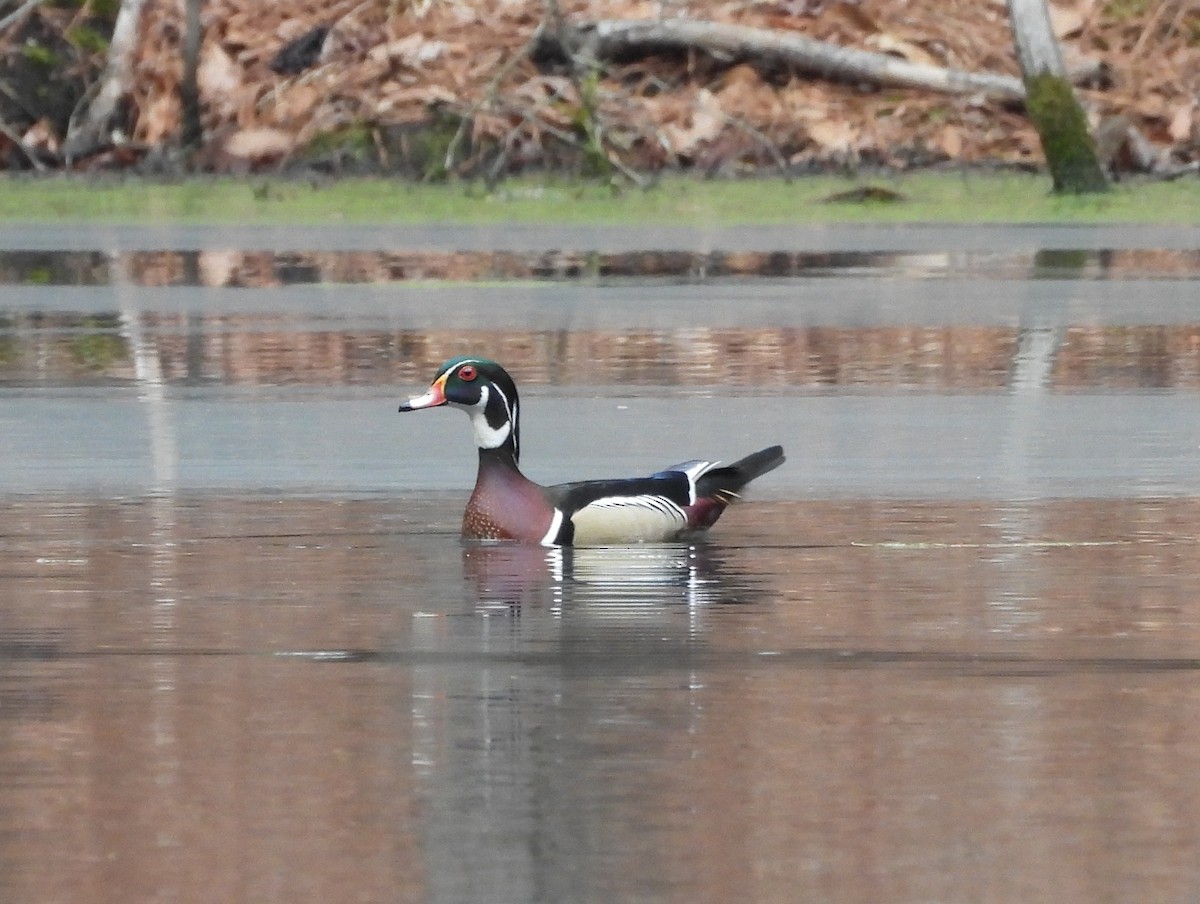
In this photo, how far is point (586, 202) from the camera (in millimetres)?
29844

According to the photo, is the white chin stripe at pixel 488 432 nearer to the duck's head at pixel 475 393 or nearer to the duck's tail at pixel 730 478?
the duck's head at pixel 475 393

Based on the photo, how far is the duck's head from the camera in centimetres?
995

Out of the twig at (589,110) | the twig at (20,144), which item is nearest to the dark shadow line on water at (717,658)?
the twig at (589,110)

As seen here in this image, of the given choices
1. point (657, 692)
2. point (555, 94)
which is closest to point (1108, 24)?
point (555, 94)

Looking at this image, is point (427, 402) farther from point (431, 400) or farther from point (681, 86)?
point (681, 86)

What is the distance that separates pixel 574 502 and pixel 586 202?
2034 centimetres

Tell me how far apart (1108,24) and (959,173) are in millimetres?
3078

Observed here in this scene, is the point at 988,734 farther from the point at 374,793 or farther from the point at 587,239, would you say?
the point at 587,239

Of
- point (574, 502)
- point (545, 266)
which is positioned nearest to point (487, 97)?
point (545, 266)

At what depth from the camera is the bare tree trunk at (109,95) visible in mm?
34500

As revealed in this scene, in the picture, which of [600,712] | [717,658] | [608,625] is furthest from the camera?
[608,625]

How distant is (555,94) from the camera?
108ft

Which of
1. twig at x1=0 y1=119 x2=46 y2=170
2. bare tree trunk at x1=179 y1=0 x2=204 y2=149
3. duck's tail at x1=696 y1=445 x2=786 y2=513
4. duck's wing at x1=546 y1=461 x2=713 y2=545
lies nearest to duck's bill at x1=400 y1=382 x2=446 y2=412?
duck's wing at x1=546 y1=461 x2=713 y2=545

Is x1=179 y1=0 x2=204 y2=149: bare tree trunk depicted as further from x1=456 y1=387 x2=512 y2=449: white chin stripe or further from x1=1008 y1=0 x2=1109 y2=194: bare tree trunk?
x1=456 y1=387 x2=512 y2=449: white chin stripe
